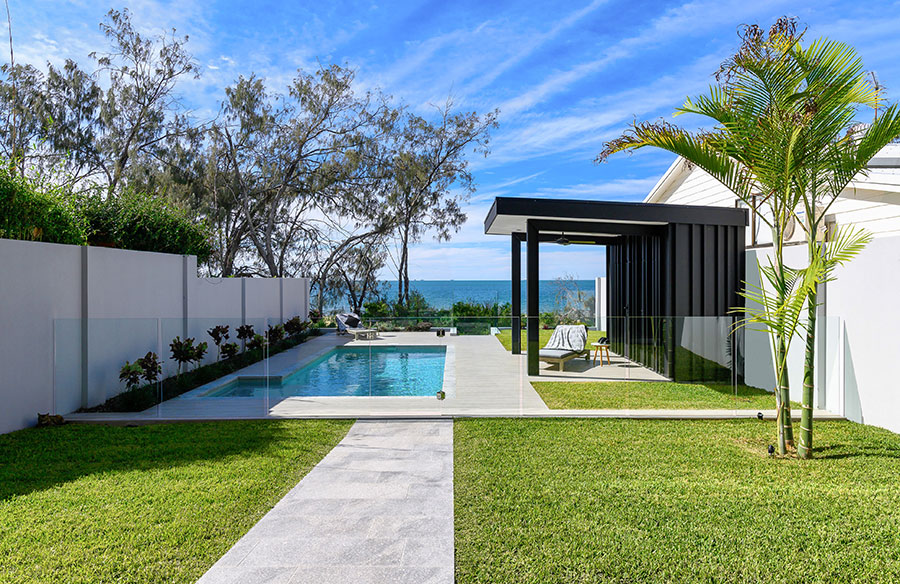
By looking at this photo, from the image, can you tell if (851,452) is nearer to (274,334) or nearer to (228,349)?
(274,334)

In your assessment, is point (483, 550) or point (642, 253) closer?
point (483, 550)

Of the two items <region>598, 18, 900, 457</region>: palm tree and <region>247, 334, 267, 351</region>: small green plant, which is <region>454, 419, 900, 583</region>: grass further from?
<region>247, 334, 267, 351</region>: small green plant

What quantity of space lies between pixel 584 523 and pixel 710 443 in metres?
2.71

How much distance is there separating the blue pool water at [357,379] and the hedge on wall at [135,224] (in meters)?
3.52

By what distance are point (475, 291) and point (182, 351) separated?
8890 mm

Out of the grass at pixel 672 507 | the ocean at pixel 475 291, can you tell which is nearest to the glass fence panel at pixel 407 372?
the grass at pixel 672 507

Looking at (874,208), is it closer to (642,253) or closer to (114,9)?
(642,253)

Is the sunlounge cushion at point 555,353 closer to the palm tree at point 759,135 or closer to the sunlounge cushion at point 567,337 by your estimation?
the sunlounge cushion at point 567,337

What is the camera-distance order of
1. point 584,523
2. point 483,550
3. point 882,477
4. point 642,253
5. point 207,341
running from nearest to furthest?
point 483,550 → point 584,523 → point 882,477 → point 207,341 → point 642,253

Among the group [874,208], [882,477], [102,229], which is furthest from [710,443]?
[102,229]

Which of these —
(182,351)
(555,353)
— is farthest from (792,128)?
(182,351)

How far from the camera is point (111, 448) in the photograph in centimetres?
546

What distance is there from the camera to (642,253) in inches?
424

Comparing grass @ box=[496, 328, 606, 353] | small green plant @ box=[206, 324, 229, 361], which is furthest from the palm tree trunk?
small green plant @ box=[206, 324, 229, 361]
